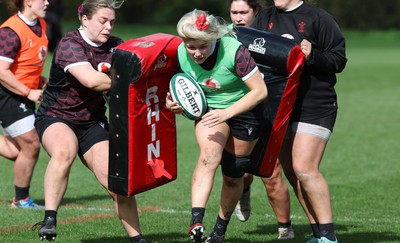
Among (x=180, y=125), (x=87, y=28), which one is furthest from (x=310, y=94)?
(x=180, y=125)

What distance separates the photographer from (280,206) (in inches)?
315

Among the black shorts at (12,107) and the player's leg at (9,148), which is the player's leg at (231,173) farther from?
the player's leg at (9,148)

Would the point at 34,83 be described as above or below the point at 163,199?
above

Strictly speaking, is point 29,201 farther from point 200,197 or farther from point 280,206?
point 200,197

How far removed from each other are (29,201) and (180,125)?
6.76m

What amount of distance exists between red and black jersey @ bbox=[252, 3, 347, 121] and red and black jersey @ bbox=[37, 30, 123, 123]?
1.40 m

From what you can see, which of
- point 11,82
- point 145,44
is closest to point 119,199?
point 145,44

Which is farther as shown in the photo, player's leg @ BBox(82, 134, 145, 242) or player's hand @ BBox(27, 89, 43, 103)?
player's hand @ BBox(27, 89, 43, 103)

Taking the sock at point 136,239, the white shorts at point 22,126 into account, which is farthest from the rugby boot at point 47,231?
the white shorts at point 22,126

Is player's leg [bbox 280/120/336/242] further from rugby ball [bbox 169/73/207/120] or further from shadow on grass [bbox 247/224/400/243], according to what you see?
rugby ball [bbox 169/73/207/120]

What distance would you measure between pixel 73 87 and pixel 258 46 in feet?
4.80

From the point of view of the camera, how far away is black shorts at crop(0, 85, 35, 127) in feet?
30.8

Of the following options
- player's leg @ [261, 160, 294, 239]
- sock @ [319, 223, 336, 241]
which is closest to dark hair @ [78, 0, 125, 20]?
player's leg @ [261, 160, 294, 239]

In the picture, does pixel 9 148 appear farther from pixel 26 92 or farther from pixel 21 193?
pixel 26 92
